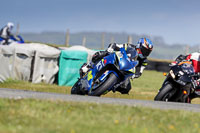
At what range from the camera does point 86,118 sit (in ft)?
15.7

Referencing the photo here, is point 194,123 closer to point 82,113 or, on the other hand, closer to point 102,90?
point 82,113

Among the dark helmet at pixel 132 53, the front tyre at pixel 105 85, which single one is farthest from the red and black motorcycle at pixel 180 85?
the front tyre at pixel 105 85

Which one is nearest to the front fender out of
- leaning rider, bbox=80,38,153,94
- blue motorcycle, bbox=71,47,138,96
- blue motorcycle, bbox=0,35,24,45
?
blue motorcycle, bbox=71,47,138,96

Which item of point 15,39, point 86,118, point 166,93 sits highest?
point 86,118

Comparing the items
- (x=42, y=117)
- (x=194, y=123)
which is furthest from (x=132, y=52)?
(x=42, y=117)

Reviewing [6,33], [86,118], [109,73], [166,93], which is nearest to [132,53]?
[109,73]

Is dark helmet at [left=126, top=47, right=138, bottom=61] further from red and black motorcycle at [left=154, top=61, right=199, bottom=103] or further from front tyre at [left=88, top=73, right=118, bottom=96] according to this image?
red and black motorcycle at [left=154, top=61, right=199, bottom=103]

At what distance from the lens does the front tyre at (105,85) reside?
7.73m

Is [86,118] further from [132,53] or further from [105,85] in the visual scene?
[132,53]

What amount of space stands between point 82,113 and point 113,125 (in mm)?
649

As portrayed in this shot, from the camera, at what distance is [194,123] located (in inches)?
205

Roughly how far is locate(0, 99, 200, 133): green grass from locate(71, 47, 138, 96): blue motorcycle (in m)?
2.19

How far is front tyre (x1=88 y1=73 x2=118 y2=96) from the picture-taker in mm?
7727

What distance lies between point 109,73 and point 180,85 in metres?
1.43
